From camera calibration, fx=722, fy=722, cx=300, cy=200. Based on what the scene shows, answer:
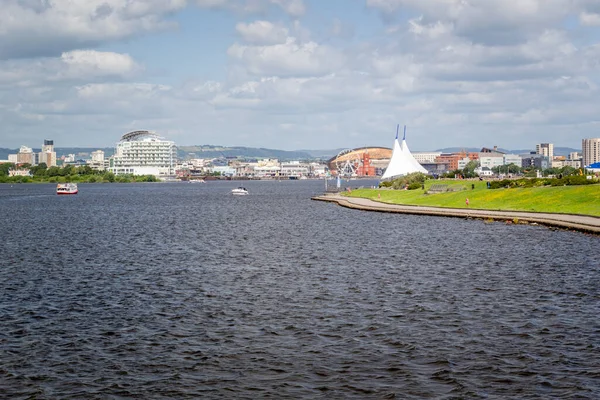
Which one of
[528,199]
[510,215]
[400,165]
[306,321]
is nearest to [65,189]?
[400,165]

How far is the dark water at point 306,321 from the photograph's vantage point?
1742 centimetres

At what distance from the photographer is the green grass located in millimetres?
63206

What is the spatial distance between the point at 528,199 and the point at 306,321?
53690 mm

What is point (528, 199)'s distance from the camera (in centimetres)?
7231

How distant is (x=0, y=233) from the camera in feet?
203

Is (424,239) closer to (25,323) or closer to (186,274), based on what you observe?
(186,274)

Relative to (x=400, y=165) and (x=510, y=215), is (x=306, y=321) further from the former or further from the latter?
(x=400, y=165)

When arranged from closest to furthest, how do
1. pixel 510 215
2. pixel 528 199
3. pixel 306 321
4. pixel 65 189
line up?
pixel 306 321
pixel 510 215
pixel 528 199
pixel 65 189

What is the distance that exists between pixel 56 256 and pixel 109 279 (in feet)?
37.5

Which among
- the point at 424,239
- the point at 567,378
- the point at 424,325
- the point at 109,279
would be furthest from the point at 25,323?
the point at 424,239

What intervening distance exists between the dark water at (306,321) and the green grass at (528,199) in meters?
17.3

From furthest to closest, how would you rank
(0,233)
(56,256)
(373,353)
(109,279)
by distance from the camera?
(0,233) → (56,256) → (109,279) → (373,353)

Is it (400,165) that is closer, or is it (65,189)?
(400,165)

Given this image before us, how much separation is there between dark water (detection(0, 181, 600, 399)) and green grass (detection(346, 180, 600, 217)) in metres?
17.3
